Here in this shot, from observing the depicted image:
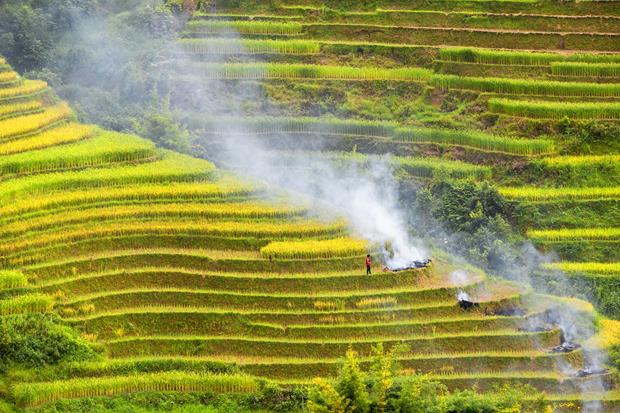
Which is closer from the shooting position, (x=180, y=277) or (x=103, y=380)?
(x=103, y=380)

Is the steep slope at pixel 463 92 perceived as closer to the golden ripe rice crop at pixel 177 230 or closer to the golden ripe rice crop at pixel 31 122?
the golden ripe rice crop at pixel 31 122

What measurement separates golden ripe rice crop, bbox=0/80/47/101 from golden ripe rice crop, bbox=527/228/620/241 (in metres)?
12.3

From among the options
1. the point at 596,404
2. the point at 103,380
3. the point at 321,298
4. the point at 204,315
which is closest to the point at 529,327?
the point at 596,404

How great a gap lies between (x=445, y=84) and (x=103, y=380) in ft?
45.8

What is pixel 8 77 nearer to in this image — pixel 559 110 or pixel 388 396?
pixel 559 110

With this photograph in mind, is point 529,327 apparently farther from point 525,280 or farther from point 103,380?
point 103,380

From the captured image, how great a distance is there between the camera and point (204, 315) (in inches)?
909

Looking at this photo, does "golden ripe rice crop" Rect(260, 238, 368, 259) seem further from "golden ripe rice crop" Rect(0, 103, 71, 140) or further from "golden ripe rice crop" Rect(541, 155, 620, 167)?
"golden ripe rice crop" Rect(0, 103, 71, 140)

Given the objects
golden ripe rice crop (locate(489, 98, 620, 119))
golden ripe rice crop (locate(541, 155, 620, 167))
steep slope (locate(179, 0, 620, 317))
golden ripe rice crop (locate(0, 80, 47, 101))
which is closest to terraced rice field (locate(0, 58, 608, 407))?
golden ripe rice crop (locate(0, 80, 47, 101))

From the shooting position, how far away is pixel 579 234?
2733 centimetres

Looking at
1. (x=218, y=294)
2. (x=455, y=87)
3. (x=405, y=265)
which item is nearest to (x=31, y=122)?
(x=218, y=294)

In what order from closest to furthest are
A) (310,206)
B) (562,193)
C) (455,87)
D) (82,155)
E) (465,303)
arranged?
(465,303)
(310,206)
(82,155)
(562,193)
(455,87)

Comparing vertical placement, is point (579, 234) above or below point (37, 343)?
above

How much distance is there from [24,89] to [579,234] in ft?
44.5
